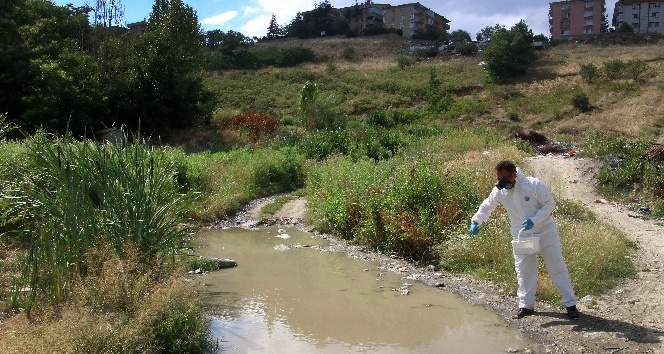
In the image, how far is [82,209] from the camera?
283 inches

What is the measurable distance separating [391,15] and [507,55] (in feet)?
202

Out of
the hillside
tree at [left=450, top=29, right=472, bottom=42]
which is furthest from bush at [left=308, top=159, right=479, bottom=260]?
tree at [left=450, top=29, right=472, bottom=42]

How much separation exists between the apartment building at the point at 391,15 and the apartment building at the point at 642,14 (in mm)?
27652

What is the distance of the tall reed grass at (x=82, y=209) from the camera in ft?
22.6

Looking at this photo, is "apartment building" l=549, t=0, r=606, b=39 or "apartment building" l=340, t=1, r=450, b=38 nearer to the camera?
"apartment building" l=549, t=0, r=606, b=39

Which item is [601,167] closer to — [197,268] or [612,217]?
[612,217]

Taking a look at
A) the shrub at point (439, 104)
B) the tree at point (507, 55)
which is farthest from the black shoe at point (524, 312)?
the tree at point (507, 55)

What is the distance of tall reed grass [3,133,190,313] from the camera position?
22.6 ft

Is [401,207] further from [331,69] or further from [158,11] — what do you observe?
[331,69]

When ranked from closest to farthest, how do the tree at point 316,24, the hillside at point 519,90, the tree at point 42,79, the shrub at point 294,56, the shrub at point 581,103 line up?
the tree at point 42,79 < the hillside at point 519,90 < the shrub at point 581,103 < the shrub at point 294,56 < the tree at point 316,24

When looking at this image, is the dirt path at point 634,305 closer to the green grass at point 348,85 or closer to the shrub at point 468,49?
the green grass at point 348,85

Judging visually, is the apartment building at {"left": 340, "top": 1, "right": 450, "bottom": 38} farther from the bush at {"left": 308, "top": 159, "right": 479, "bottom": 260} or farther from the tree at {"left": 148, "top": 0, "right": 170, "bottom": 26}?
the bush at {"left": 308, "top": 159, "right": 479, "bottom": 260}

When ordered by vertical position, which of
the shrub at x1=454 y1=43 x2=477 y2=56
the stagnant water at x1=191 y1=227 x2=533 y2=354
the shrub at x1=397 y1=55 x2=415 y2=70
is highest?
the shrub at x1=454 y1=43 x2=477 y2=56

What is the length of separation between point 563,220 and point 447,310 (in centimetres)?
331
